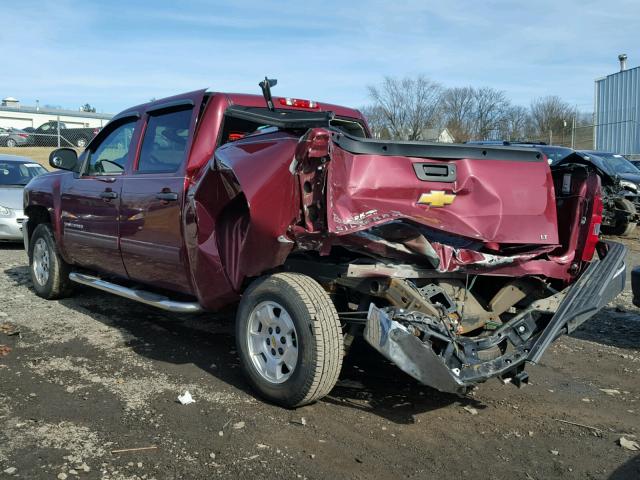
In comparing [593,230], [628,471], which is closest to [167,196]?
[593,230]

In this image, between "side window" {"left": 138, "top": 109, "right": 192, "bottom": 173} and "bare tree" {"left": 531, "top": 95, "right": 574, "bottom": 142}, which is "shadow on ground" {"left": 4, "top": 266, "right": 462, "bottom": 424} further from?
"bare tree" {"left": 531, "top": 95, "right": 574, "bottom": 142}

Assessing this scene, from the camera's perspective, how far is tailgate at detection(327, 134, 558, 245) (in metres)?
3.52

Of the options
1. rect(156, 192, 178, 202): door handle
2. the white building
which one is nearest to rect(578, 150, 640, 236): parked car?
rect(156, 192, 178, 202): door handle

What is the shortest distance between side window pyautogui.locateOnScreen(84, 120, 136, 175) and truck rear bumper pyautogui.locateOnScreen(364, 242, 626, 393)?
10.7 ft

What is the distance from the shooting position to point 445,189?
12.4ft

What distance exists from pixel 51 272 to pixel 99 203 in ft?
5.19

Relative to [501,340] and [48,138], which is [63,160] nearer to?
[501,340]

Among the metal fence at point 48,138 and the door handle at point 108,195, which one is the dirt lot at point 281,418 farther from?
the metal fence at point 48,138

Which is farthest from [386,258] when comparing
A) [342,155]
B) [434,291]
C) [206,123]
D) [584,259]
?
[206,123]

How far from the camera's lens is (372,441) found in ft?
11.4

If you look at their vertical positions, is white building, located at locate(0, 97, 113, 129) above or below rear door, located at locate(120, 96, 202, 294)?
above

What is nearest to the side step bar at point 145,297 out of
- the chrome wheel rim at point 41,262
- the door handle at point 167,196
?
the chrome wheel rim at point 41,262

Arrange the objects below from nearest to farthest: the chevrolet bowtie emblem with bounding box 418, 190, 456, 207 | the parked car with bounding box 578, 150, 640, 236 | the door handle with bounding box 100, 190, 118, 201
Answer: the chevrolet bowtie emblem with bounding box 418, 190, 456, 207
the door handle with bounding box 100, 190, 118, 201
the parked car with bounding box 578, 150, 640, 236

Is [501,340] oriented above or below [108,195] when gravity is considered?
below
